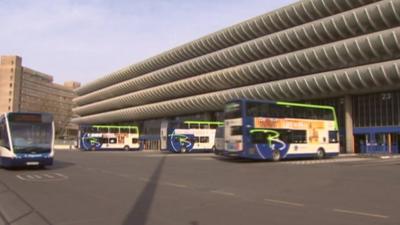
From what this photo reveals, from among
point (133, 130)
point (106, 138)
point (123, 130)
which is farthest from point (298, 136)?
point (133, 130)

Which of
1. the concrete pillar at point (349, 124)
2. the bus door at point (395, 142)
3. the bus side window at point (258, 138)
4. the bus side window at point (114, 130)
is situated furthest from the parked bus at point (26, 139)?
the bus side window at point (114, 130)

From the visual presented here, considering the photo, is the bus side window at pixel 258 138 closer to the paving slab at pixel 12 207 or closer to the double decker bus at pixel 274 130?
the double decker bus at pixel 274 130

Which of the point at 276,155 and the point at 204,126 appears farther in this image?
the point at 204,126

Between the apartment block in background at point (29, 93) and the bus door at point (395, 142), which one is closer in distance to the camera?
the bus door at point (395, 142)

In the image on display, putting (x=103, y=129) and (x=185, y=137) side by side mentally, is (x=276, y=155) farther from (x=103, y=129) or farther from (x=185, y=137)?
(x=103, y=129)

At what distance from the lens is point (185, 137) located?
50469 millimetres

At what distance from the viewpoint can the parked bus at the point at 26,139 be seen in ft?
70.4

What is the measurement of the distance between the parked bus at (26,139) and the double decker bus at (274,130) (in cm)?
1161

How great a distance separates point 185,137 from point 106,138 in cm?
1678

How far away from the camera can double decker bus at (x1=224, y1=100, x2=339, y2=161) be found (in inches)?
1124

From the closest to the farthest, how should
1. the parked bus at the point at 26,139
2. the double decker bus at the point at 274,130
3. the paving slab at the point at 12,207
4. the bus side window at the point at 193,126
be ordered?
the paving slab at the point at 12,207 < the parked bus at the point at 26,139 < the double decker bus at the point at 274,130 < the bus side window at the point at 193,126

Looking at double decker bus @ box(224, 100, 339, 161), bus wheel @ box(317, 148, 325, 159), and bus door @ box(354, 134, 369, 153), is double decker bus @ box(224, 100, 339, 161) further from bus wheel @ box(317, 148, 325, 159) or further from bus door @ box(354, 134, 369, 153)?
bus door @ box(354, 134, 369, 153)

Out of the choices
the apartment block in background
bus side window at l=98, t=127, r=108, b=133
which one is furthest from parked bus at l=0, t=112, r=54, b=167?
the apartment block in background

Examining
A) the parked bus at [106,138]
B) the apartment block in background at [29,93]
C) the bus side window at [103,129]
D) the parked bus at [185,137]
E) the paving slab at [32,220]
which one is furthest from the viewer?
the apartment block in background at [29,93]
